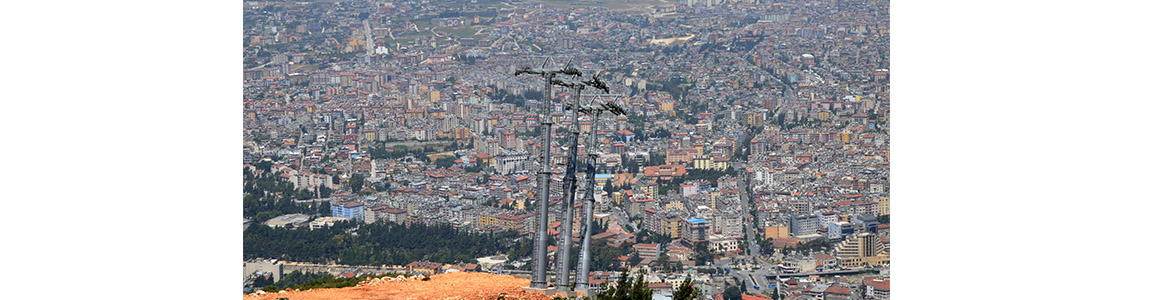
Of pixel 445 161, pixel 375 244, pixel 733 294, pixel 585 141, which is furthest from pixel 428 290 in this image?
pixel 445 161

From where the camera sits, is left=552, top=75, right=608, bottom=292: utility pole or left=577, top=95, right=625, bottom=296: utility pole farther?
left=577, top=95, right=625, bottom=296: utility pole

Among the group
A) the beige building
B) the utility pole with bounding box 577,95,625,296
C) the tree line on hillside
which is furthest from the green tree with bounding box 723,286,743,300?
the utility pole with bounding box 577,95,625,296

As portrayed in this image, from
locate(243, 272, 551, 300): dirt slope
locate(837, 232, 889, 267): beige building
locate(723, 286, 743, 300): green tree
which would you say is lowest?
locate(723, 286, 743, 300): green tree

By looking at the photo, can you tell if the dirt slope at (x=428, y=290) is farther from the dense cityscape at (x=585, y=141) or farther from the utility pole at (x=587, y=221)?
the dense cityscape at (x=585, y=141)

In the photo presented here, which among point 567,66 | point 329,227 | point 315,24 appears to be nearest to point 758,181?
point 329,227

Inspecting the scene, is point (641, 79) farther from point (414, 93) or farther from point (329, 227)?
point (329, 227)

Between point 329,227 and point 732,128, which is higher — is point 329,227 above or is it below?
below

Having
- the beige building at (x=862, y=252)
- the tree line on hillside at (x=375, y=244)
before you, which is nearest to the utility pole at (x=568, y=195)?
the tree line on hillside at (x=375, y=244)

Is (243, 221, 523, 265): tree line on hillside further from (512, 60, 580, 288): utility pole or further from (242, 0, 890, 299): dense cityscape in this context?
(512, 60, 580, 288): utility pole
